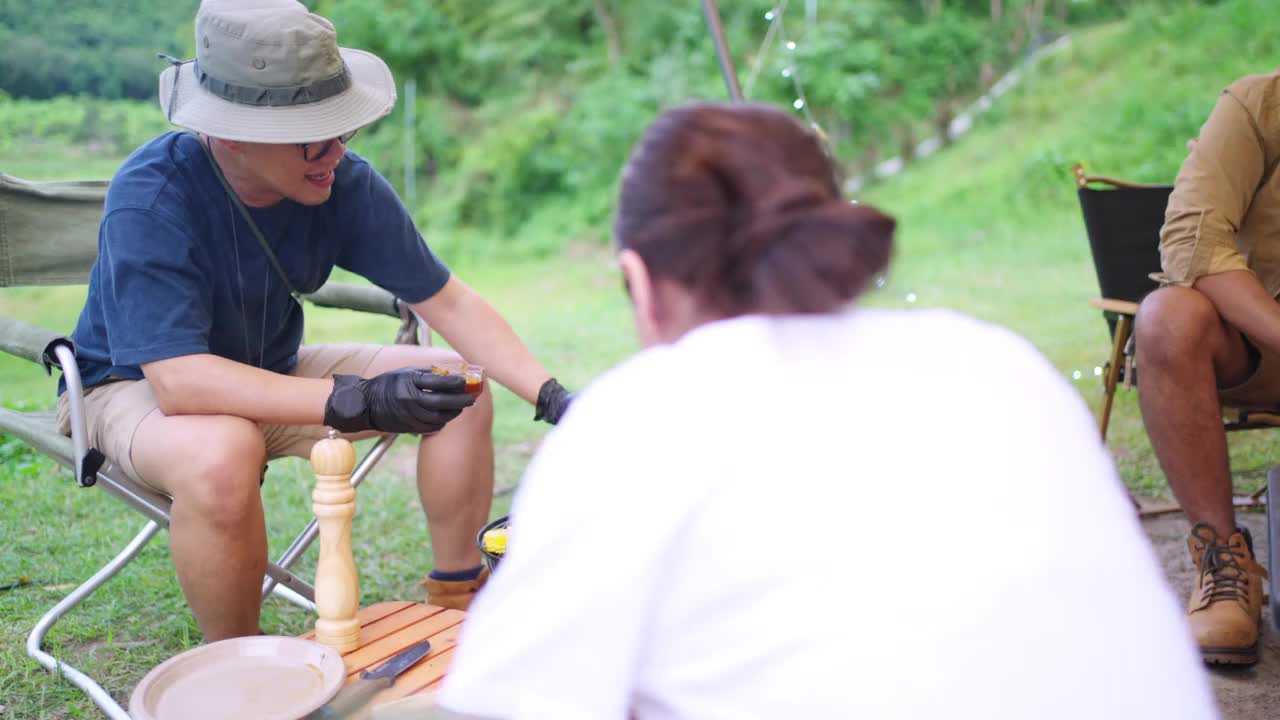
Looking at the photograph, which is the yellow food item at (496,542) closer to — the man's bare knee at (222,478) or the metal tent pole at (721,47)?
the man's bare knee at (222,478)

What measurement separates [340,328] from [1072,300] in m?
3.83

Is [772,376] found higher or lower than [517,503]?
higher

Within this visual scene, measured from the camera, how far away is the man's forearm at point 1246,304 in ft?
7.43

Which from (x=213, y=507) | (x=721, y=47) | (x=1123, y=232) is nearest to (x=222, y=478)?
(x=213, y=507)

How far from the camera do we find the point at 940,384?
91cm

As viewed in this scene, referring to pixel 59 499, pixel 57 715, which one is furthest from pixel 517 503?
pixel 59 499

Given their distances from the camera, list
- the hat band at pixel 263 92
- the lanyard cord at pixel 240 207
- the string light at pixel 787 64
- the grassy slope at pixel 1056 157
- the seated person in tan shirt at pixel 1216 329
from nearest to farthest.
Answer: the hat band at pixel 263 92, the lanyard cord at pixel 240 207, the seated person in tan shirt at pixel 1216 329, the string light at pixel 787 64, the grassy slope at pixel 1056 157

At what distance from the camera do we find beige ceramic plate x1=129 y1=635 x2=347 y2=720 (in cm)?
143

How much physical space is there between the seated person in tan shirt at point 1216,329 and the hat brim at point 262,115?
1.63 meters

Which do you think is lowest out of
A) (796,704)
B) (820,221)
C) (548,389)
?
(548,389)

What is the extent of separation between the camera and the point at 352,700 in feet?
4.88

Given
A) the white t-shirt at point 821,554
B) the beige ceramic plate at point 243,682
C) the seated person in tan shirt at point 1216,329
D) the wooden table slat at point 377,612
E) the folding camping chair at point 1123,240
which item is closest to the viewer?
the white t-shirt at point 821,554

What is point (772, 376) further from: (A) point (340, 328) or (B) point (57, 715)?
(A) point (340, 328)

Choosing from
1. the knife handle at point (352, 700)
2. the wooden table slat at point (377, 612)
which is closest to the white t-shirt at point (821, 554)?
the knife handle at point (352, 700)
